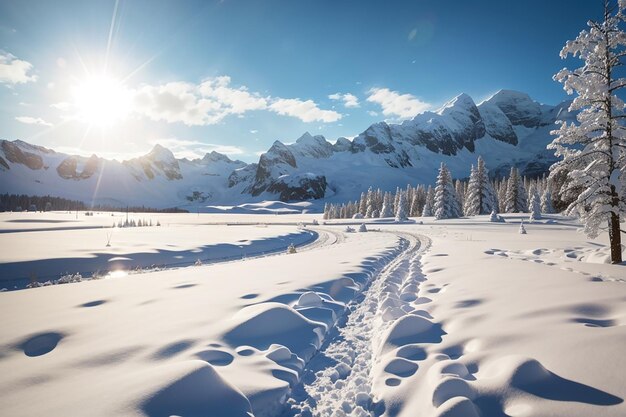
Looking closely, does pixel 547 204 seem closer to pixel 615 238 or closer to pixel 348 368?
pixel 615 238

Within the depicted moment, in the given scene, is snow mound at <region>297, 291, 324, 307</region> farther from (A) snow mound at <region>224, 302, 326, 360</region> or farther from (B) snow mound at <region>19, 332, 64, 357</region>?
(B) snow mound at <region>19, 332, 64, 357</region>

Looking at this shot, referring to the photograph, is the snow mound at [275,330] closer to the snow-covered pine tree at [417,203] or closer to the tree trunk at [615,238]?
the tree trunk at [615,238]

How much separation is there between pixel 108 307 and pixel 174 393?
543 centimetres

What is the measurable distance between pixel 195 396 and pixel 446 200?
215 ft

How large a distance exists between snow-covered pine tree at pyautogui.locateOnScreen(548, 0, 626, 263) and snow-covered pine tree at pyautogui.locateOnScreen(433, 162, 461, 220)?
167 ft

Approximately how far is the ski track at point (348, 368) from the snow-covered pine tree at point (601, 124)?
8.65 m

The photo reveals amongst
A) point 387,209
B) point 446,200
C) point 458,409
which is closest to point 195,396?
point 458,409

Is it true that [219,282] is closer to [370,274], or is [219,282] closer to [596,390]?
[370,274]

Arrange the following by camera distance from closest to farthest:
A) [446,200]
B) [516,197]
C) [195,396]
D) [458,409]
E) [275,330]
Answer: [458,409] < [195,396] < [275,330] < [446,200] < [516,197]

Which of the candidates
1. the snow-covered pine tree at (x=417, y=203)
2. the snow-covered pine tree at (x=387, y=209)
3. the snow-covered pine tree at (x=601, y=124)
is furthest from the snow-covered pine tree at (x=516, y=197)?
the snow-covered pine tree at (x=601, y=124)

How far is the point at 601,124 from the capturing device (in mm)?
12227

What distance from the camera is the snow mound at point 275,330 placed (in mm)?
6070

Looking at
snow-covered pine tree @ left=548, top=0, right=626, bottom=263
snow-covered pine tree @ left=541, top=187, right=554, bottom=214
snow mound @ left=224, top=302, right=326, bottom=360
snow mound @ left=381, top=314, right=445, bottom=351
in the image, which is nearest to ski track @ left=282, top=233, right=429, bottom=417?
snow mound @ left=224, top=302, right=326, bottom=360

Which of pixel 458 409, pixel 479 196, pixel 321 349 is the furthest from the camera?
pixel 479 196
